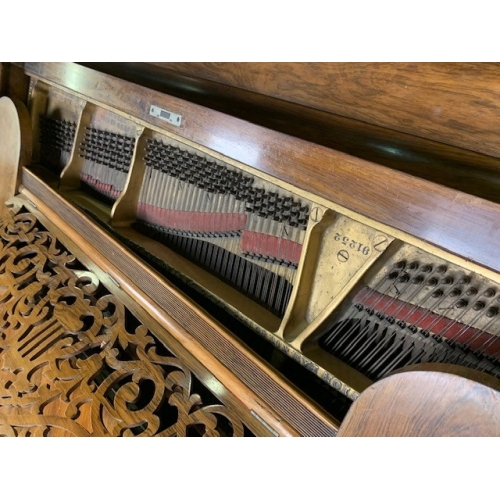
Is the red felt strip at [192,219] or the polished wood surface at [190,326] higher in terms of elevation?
the red felt strip at [192,219]

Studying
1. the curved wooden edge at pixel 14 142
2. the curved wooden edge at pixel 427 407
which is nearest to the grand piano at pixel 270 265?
the curved wooden edge at pixel 427 407

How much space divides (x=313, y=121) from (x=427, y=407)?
43.2 inches

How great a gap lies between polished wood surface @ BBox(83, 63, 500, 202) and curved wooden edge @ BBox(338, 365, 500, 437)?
1.45 ft

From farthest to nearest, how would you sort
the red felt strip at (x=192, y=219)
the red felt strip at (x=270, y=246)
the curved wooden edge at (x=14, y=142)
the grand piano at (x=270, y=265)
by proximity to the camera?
the curved wooden edge at (x=14, y=142) < the red felt strip at (x=192, y=219) < the red felt strip at (x=270, y=246) < the grand piano at (x=270, y=265)

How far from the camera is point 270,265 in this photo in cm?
184

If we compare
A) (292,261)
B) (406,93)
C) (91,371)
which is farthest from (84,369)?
(406,93)

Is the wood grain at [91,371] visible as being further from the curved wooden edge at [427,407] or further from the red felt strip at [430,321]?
the red felt strip at [430,321]

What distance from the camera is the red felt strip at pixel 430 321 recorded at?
52.1 inches

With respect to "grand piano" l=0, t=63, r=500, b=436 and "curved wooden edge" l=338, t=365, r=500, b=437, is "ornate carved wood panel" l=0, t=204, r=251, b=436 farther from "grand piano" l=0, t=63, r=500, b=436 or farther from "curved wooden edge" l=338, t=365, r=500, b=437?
"curved wooden edge" l=338, t=365, r=500, b=437

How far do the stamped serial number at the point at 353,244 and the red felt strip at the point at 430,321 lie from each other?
0.12m

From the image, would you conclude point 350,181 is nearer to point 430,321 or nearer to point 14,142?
point 430,321

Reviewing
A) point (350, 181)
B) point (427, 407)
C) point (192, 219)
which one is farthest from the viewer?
point (192, 219)

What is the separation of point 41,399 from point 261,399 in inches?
31.2

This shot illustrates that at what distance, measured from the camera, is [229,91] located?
6.95ft
